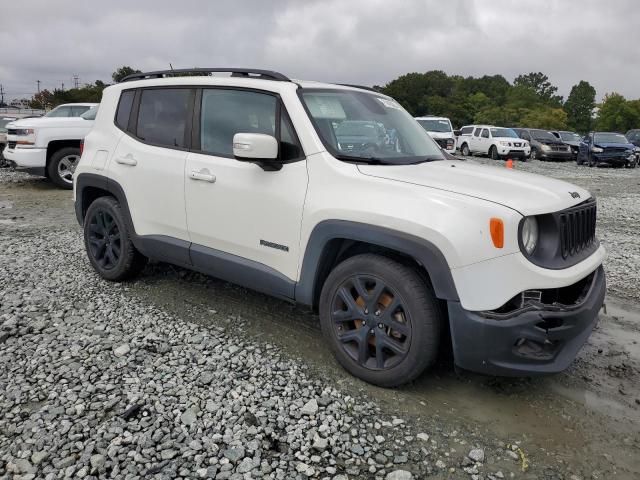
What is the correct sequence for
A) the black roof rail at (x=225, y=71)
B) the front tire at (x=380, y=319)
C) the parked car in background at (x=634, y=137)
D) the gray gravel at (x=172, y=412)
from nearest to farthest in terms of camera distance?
the gray gravel at (x=172, y=412) < the front tire at (x=380, y=319) < the black roof rail at (x=225, y=71) < the parked car in background at (x=634, y=137)

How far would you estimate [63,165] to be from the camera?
448 inches

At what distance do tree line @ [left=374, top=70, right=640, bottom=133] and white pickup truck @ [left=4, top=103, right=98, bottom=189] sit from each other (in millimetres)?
57272

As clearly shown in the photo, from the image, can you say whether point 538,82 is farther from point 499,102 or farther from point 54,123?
point 54,123

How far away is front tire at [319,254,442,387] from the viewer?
2967 millimetres

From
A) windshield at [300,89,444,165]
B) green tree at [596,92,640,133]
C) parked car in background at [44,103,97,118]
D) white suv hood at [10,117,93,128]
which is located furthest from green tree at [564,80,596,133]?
windshield at [300,89,444,165]

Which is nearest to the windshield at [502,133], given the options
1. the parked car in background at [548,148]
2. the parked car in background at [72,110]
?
the parked car in background at [548,148]

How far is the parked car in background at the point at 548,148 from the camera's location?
83.0 ft

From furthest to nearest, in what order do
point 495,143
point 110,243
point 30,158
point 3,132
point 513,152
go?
point 495,143, point 513,152, point 3,132, point 30,158, point 110,243

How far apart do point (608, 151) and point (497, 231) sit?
2298cm

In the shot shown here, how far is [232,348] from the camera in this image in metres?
3.72

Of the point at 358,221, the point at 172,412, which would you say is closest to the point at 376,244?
the point at 358,221

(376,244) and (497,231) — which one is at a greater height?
(497,231)

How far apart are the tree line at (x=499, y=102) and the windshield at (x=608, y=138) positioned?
31.5 meters

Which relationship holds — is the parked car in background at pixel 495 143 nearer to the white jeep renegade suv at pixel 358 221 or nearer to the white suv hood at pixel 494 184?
the white jeep renegade suv at pixel 358 221
